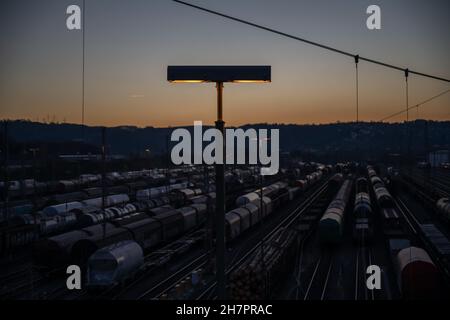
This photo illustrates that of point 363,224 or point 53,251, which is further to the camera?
point 363,224

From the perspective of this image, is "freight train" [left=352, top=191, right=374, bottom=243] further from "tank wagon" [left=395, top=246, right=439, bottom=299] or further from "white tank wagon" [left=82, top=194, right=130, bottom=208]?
"white tank wagon" [left=82, top=194, right=130, bottom=208]

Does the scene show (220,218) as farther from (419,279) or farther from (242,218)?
(242,218)

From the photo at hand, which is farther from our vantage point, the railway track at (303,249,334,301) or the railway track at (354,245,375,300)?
the railway track at (303,249,334,301)

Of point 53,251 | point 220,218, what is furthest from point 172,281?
point 220,218

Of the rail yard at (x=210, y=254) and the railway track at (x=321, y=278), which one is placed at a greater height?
the rail yard at (x=210, y=254)

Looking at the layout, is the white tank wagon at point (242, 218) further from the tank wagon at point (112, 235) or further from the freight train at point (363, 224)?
the freight train at point (363, 224)

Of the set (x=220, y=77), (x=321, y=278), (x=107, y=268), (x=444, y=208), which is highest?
(x=220, y=77)

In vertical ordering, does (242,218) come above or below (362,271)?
above

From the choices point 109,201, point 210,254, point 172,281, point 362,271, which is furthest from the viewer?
point 109,201

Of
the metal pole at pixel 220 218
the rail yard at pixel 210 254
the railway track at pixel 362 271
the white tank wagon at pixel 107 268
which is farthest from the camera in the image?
the white tank wagon at pixel 107 268

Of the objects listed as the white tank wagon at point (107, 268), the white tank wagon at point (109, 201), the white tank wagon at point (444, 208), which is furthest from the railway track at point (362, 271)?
the white tank wagon at point (109, 201)

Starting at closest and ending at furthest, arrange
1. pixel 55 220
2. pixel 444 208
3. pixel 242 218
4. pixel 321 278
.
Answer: pixel 321 278 → pixel 55 220 → pixel 242 218 → pixel 444 208

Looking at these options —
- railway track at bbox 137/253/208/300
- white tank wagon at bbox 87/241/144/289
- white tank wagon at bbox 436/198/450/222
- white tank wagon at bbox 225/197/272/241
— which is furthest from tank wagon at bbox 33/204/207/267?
white tank wagon at bbox 436/198/450/222
